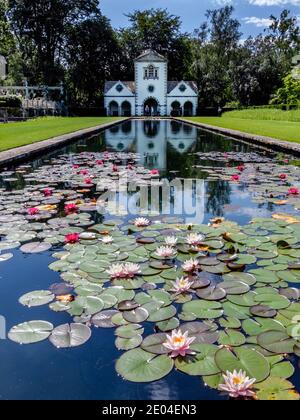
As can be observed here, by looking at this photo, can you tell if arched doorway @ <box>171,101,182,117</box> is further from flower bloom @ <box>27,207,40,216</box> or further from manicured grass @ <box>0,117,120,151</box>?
flower bloom @ <box>27,207,40,216</box>

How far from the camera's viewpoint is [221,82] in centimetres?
4894

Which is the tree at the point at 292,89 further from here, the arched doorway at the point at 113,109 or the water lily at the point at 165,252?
the water lily at the point at 165,252

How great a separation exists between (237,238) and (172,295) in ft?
4.01

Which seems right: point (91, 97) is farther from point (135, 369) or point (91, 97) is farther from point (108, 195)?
point (135, 369)

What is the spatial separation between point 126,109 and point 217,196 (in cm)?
4577

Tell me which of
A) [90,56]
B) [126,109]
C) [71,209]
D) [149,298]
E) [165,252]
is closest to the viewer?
[149,298]

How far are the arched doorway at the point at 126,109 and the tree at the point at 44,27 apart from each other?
878 centimetres

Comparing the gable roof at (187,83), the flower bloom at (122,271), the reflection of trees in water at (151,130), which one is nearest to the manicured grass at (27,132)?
the reflection of trees in water at (151,130)

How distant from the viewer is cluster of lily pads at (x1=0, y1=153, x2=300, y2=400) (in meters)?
1.75

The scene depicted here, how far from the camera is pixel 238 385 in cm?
152

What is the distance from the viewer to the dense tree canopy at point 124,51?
43.3 metres

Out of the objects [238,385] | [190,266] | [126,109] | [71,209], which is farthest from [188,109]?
[238,385]

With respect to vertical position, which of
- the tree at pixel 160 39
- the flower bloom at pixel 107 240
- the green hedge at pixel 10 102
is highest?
the tree at pixel 160 39

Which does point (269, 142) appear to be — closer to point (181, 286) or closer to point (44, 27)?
point (181, 286)
